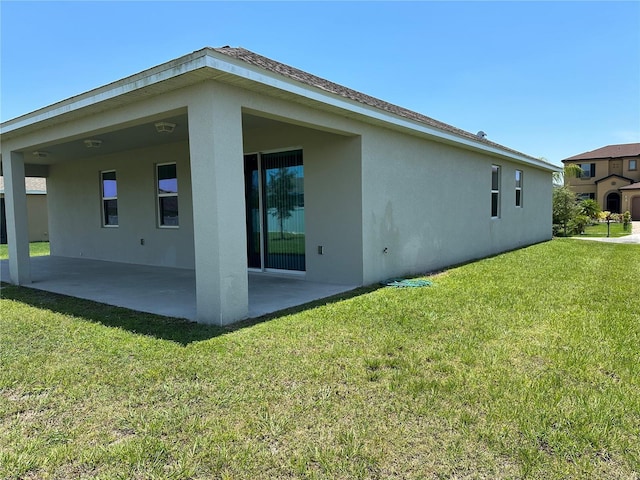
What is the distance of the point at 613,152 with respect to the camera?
4422 centimetres

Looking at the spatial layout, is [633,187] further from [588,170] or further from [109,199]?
[109,199]

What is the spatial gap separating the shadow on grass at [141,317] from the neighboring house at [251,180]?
360 mm

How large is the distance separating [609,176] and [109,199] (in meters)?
45.6

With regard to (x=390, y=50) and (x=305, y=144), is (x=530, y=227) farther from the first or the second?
(x=305, y=144)

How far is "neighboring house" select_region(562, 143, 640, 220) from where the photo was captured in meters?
41.0

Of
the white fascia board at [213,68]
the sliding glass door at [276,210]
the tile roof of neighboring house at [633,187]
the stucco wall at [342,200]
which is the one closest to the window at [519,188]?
the stucco wall at [342,200]

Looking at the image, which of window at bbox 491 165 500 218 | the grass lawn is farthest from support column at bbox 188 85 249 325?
window at bbox 491 165 500 218

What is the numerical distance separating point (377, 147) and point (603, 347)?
5.16 metres

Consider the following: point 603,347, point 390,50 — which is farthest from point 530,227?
point 603,347

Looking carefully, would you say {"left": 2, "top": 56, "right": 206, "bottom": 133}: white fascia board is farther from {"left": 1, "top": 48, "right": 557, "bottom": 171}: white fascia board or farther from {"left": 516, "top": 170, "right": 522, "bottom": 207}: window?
{"left": 516, "top": 170, "right": 522, "bottom": 207}: window

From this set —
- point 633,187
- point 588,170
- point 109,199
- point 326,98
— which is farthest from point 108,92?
point 588,170

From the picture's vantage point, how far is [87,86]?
6.46 meters

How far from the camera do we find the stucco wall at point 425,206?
8.15 meters

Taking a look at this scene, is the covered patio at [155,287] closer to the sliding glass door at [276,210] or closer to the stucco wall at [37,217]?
the sliding glass door at [276,210]
